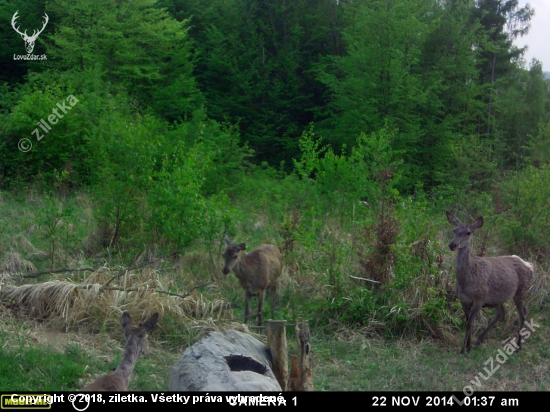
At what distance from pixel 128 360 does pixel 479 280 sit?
5728 mm

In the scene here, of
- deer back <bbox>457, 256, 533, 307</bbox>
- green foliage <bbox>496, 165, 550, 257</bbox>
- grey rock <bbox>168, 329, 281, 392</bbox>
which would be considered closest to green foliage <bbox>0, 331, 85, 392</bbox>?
grey rock <bbox>168, 329, 281, 392</bbox>

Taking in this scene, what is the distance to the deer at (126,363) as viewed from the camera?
6.02m

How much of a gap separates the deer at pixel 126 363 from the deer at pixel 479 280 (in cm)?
501

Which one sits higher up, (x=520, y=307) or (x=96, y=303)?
(x=520, y=307)

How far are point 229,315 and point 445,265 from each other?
13.7ft

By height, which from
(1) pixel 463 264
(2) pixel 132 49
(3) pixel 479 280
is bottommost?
(3) pixel 479 280

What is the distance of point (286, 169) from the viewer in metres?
33.1

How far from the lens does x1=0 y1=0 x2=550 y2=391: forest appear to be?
1023 cm

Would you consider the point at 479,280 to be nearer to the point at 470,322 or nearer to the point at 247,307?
the point at 470,322

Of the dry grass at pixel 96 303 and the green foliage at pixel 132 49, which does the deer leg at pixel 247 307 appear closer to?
the dry grass at pixel 96 303

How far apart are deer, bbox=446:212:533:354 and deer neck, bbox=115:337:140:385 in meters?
5.13

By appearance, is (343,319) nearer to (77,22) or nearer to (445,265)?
(445,265)

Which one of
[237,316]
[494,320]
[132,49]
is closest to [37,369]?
[237,316]

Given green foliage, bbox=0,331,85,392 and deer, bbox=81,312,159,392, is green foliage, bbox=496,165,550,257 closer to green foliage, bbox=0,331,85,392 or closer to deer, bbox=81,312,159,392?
deer, bbox=81,312,159,392
